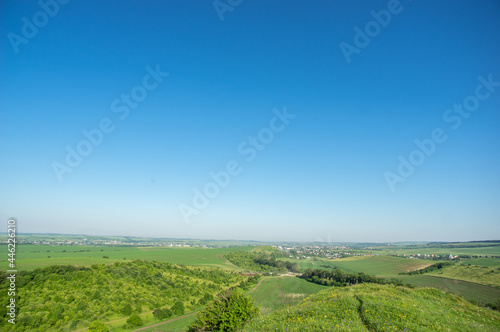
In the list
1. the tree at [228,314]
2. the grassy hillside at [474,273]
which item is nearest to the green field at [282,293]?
the tree at [228,314]

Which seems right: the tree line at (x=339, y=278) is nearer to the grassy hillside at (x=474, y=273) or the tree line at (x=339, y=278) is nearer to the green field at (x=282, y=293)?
the green field at (x=282, y=293)

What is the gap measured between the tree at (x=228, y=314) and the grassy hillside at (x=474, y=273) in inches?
2456

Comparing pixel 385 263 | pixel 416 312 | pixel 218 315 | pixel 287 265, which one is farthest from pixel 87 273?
pixel 385 263

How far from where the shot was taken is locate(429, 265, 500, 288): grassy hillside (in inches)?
1973

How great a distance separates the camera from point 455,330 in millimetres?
12336

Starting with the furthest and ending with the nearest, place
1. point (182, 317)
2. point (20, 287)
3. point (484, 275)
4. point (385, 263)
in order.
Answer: point (385, 263) → point (484, 275) → point (182, 317) → point (20, 287)

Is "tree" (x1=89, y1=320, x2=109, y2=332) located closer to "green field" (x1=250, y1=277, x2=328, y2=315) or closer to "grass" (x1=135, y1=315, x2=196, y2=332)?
"grass" (x1=135, y1=315, x2=196, y2=332)

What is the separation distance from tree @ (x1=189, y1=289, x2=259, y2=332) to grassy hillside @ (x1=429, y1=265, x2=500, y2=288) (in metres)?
62.4

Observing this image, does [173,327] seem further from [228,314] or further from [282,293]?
[282,293]

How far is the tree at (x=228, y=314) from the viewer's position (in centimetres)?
1672

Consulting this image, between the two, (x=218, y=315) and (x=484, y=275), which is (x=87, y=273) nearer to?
(x=218, y=315)

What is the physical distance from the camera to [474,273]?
57.6 metres

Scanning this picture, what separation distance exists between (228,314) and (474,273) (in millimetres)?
77344

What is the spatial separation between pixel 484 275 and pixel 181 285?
3097 inches
